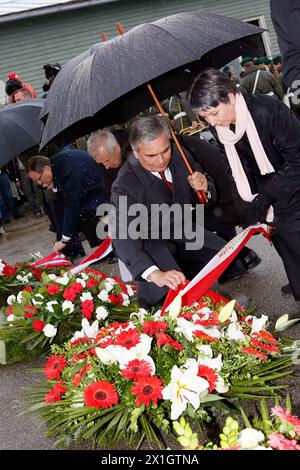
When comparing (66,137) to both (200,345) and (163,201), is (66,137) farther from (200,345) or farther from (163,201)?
(200,345)

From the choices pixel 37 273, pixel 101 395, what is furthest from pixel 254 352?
pixel 37 273

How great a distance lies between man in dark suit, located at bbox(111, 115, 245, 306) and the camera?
4227 mm

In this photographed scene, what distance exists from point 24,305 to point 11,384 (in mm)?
652

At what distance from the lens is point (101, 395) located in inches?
115

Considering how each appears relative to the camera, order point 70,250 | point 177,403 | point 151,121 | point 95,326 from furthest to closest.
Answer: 1. point 70,250
2. point 151,121
3. point 95,326
4. point 177,403

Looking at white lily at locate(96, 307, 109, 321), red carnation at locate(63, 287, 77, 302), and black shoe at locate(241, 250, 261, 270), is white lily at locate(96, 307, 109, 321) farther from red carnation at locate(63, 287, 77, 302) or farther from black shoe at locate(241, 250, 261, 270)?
black shoe at locate(241, 250, 261, 270)

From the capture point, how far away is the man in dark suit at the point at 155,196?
4.23 metres

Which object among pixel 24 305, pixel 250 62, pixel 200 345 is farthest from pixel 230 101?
pixel 250 62

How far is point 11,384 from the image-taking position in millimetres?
4672

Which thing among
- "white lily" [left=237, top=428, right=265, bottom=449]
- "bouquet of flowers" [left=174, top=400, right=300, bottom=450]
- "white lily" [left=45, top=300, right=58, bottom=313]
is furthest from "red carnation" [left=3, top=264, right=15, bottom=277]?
"white lily" [left=237, top=428, right=265, bottom=449]

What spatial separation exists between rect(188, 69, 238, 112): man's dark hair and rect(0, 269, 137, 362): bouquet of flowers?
66.5 inches

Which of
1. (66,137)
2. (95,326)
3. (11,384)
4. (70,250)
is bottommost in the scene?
(70,250)

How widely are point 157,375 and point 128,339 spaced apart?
0.22 metres

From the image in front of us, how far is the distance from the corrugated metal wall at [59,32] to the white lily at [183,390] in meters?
15.2
